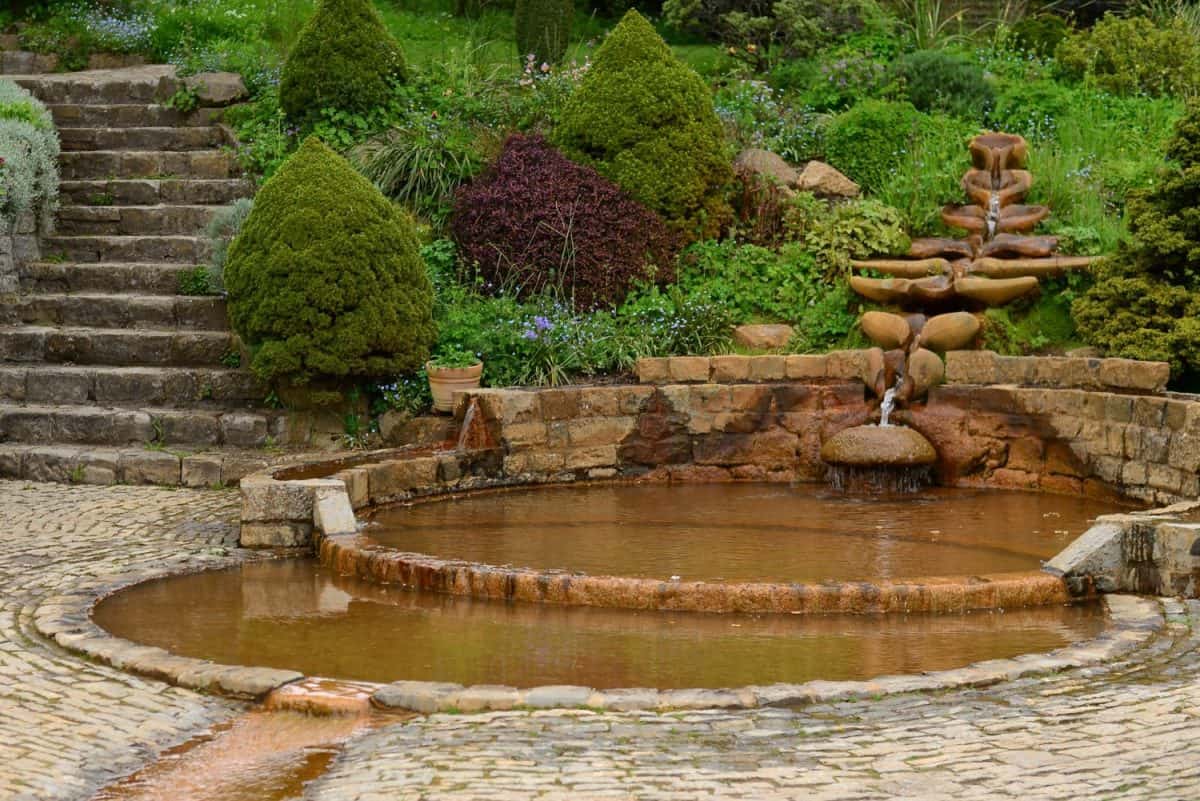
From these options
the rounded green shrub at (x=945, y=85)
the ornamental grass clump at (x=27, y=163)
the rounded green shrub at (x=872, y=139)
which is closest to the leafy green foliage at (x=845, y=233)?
the rounded green shrub at (x=872, y=139)

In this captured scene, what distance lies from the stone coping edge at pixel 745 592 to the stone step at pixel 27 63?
37.0 feet

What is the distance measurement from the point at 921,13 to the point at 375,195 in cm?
846

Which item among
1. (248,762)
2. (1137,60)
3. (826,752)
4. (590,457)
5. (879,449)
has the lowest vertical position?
(248,762)

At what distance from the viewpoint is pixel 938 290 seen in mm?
12930

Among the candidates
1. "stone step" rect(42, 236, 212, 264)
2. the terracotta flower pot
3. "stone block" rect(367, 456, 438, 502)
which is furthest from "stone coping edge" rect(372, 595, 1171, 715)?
"stone step" rect(42, 236, 212, 264)

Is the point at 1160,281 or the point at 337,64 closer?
the point at 1160,281

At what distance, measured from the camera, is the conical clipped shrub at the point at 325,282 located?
38.4ft

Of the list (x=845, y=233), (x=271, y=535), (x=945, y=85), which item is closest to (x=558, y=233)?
(x=845, y=233)

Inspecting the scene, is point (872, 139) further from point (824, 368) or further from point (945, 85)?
point (824, 368)

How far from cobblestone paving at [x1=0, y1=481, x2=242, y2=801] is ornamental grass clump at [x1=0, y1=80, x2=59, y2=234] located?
3052 millimetres

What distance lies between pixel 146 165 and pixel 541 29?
4259mm

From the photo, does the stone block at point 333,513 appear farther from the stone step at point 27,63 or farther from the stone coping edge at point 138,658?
the stone step at point 27,63

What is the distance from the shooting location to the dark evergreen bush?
13312mm

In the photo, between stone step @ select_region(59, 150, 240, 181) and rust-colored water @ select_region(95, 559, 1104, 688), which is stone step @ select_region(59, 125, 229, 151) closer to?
stone step @ select_region(59, 150, 240, 181)
